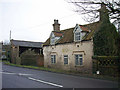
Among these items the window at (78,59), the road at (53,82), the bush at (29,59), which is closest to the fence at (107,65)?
the road at (53,82)

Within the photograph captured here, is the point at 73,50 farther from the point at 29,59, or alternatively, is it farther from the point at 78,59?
the point at 29,59

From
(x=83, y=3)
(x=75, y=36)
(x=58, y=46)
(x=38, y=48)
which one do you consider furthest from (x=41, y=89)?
(x=38, y=48)

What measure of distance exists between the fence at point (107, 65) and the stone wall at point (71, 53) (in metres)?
1.66

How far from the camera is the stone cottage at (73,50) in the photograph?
19523 millimetres

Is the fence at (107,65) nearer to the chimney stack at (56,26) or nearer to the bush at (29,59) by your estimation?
the chimney stack at (56,26)

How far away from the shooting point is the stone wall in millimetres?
19264

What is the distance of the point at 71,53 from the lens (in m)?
22.1

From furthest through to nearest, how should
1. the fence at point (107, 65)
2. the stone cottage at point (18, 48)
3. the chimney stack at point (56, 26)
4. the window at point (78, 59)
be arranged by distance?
the stone cottage at point (18, 48), the chimney stack at point (56, 26), the window at point (78, 59), the fence at point (107, 65)

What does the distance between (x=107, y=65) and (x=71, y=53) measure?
6.82m

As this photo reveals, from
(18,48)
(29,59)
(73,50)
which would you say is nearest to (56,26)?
(29,59)

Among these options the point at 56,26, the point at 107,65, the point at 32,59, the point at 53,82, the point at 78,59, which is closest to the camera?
the point at 53,82

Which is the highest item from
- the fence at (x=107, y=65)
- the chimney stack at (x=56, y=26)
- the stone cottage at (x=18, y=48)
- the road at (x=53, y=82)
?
the chimney stack at (x=56, y=26)

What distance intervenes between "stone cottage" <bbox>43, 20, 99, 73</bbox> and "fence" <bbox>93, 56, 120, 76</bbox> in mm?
1656

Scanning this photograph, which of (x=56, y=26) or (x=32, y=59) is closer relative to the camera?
(x=56, y=26)
